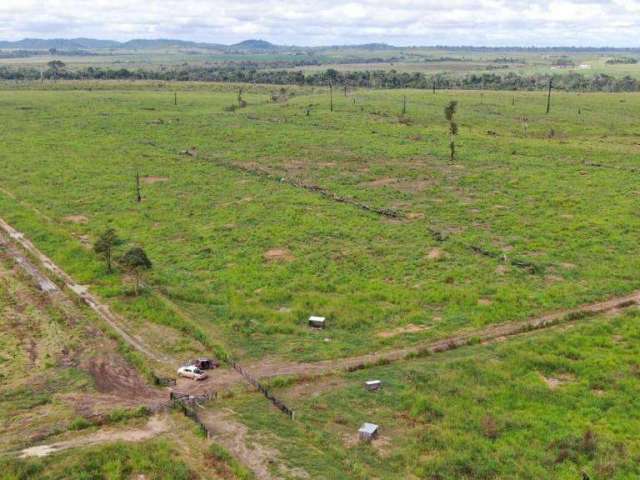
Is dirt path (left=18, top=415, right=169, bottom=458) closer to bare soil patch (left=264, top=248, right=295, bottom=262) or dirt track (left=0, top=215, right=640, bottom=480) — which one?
dirt track (left=0, top=215, right=640, bottom=480)

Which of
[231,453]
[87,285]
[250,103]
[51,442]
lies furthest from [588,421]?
[250,103]

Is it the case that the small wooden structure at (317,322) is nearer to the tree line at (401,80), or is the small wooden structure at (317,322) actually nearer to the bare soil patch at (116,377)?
the bare soil patch at (116,377)

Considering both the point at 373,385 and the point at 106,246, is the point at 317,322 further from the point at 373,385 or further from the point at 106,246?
the point at 106,246

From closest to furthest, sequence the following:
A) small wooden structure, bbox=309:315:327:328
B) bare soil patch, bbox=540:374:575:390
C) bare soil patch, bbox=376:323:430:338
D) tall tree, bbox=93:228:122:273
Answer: bare soil patch, bbox=540:374:575:390
bare soil patch, bbox=376:323:430:338
small wooden structure, bbox=309:315:327:328
tall tree, bbox=93:228:122:273

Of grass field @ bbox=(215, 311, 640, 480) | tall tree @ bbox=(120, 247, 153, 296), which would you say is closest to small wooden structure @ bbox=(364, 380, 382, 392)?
grass field @ bbox=(215, 311, 640, 480)

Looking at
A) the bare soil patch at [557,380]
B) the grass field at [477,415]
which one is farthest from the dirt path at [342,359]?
the bare soil patch at [557,380]

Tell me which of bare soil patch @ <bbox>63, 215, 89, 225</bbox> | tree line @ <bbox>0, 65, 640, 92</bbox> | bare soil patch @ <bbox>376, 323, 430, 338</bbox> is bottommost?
bare soil patch @ <bbox>376, 323, 430, 338</bbox>
